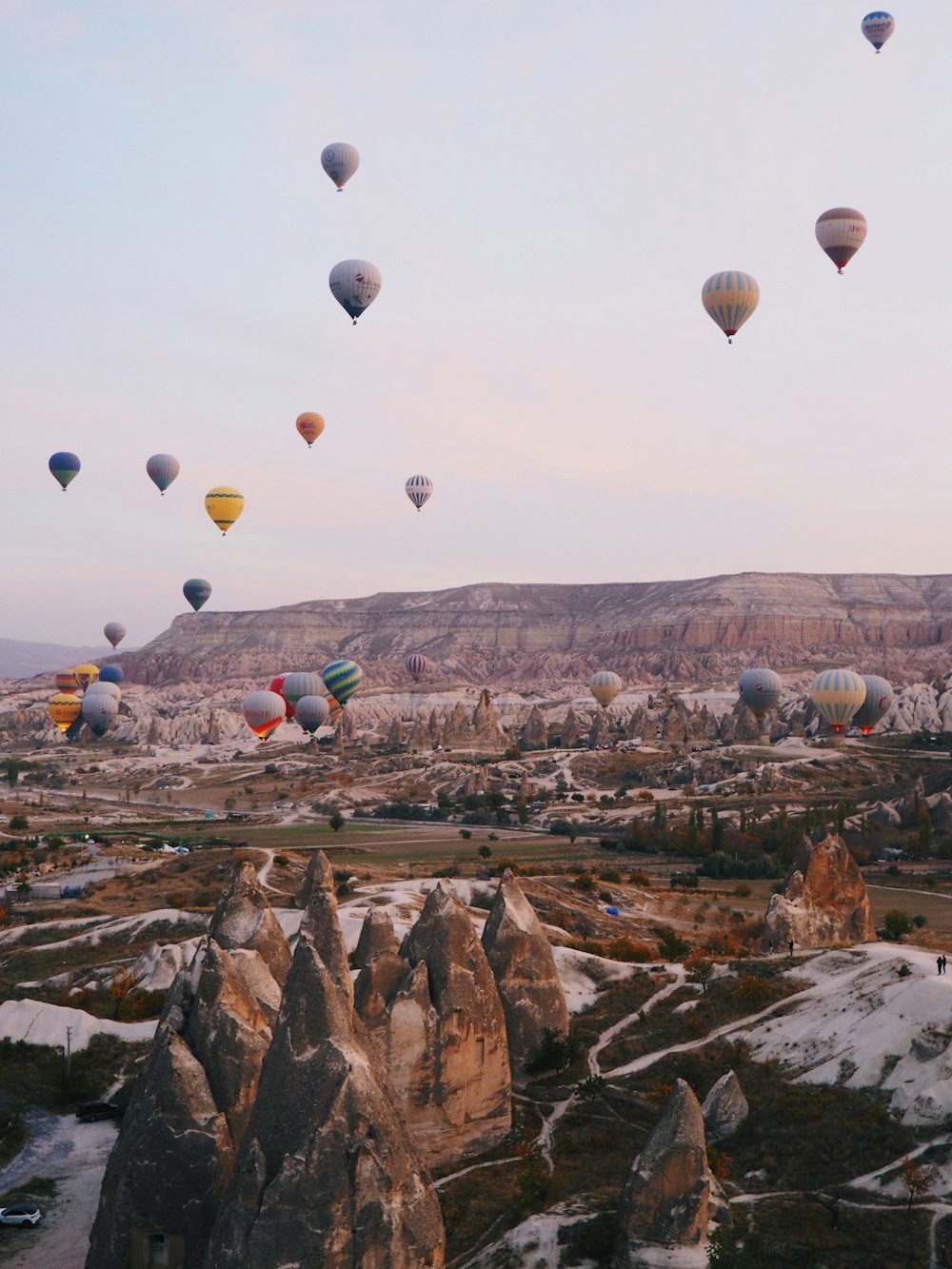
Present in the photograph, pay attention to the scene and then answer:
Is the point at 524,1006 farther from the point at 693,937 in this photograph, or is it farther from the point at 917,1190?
the point at 693,937

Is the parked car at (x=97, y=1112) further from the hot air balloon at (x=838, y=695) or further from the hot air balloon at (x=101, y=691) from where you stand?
the hot air balloon at (x=101, y=691)

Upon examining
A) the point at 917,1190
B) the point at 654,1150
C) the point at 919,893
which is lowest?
the point at 919,893

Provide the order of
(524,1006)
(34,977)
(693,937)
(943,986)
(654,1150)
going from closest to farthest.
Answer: (654,1150) < (943,986) < (524,1006) < (34,977) < (693,937)

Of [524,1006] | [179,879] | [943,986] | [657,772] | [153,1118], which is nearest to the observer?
[153,1118]

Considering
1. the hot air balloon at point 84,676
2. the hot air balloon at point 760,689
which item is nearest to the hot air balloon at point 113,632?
the hot air balloon at point 84,676

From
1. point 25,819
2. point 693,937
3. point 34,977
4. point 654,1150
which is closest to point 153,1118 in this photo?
point 654,1150
